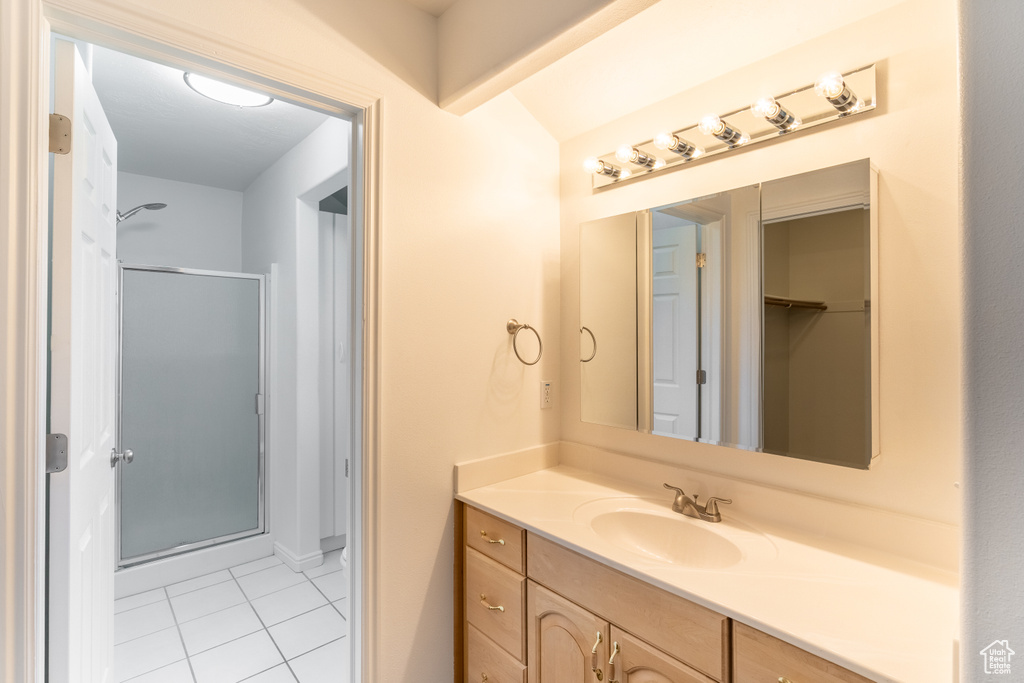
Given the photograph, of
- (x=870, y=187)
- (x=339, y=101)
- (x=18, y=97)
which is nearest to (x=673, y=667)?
(x=870, y=187)

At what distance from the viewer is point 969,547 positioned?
609mm

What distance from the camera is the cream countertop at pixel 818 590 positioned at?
0.78m

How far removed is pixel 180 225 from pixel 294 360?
1.37 m

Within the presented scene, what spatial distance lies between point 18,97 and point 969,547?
1.74m

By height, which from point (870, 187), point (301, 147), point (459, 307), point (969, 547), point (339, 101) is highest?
point (301, 147)

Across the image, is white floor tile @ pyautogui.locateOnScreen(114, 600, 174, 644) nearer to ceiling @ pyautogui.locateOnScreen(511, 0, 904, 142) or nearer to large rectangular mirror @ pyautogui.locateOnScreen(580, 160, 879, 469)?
large rectangular mirror @ pyautogui.locateOnScreen(580, 160, 879, 469)

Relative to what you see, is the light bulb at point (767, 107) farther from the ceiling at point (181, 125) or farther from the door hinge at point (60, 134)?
the ceiling at point (181, 125)

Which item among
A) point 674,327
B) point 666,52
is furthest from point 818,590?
point 666,52

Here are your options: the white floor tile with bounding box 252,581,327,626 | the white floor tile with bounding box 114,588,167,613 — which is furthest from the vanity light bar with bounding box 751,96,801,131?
the white floor tile with bounding box 114,588,167,613

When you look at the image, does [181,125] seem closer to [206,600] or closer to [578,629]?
[206,600]

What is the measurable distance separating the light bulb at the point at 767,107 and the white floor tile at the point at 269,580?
2.96 m

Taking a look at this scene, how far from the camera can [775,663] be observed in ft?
2.80

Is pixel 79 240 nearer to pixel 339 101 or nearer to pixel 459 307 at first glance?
pixel 339 101

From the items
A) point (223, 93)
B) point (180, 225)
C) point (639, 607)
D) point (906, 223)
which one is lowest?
point (639, 607)
